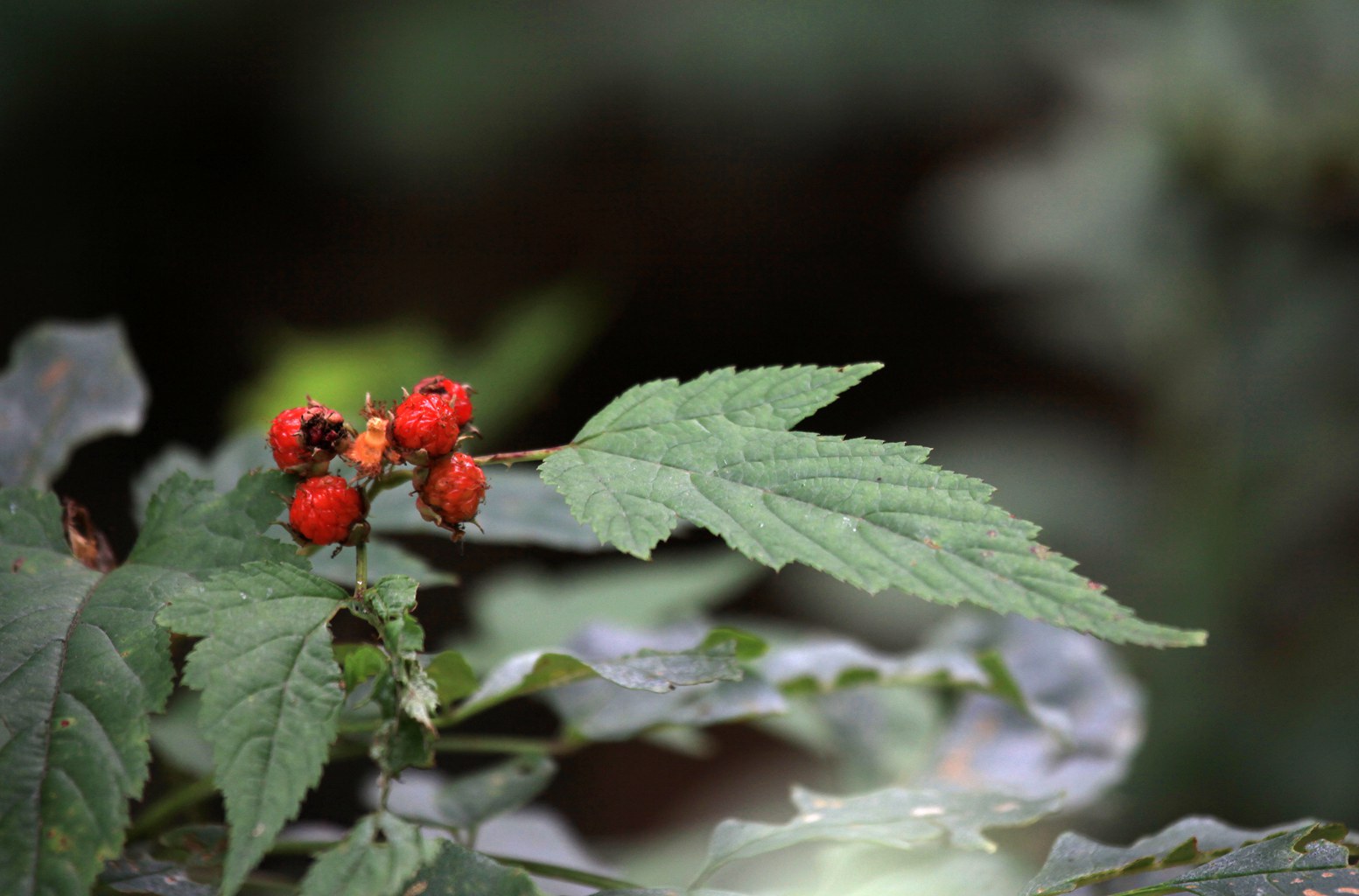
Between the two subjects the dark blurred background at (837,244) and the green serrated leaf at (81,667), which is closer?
the green serrated leaf at (81,667)

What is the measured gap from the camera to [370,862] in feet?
1.60

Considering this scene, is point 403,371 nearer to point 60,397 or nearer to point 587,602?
point 587,602

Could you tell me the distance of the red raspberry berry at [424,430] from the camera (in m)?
0.61

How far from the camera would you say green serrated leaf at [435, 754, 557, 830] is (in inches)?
30.9

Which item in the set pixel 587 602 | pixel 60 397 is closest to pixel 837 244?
pixel 587 602

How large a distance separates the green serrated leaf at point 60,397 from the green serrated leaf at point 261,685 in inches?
18.4

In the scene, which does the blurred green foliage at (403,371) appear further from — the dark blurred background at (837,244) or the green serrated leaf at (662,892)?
the green serrated leaf at (662,892)

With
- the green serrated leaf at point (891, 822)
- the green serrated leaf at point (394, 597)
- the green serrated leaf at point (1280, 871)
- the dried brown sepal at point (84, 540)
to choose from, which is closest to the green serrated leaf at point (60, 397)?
the dried brown sepal at point (84, 540)

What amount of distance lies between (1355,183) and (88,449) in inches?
134

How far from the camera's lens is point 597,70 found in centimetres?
406

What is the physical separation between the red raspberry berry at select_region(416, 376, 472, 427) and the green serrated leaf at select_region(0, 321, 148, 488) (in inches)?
16.4

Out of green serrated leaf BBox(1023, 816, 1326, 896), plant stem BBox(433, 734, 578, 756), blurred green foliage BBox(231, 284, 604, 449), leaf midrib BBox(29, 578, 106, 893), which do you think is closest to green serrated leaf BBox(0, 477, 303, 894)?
leaf midrib BBox(29, 578, 106, 893)

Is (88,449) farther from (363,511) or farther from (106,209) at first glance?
(363,511)

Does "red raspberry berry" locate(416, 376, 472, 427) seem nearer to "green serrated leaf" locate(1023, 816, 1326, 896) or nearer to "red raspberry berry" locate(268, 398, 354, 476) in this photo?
"red raspberry berry" locate(268, 398, 354, 476)
